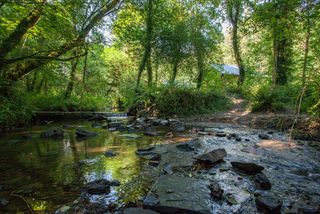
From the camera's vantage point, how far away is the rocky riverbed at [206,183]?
103 inches

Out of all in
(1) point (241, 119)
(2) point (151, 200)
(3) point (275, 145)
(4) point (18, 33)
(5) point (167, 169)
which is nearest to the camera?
(2) point (151, 200)

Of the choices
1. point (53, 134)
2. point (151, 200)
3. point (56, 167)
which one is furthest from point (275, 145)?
point (53, 134)

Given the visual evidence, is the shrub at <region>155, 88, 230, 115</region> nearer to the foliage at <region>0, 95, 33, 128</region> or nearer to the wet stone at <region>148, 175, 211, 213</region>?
the foliage at <region>0, 95, 33, 128</region>

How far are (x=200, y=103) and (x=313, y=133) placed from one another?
7.18m

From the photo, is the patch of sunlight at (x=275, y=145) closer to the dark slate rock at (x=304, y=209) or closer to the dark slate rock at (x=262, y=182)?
the dark slate rock at (x=262, y=182)

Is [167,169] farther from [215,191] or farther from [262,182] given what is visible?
[262,182]

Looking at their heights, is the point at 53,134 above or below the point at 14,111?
below

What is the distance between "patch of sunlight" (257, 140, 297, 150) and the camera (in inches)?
217

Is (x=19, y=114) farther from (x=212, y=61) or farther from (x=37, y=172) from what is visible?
(x=212, y=61)

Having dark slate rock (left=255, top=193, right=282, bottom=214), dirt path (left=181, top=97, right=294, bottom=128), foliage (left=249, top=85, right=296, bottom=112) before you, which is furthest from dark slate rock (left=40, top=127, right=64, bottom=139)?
foliage (left=249, top=85, right=296, bottom=112)

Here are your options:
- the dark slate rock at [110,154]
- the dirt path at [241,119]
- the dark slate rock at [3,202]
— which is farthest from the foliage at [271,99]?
the dark slate rock at [3,202]

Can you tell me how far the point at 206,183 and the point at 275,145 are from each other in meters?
3.38

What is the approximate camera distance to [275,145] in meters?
5.73

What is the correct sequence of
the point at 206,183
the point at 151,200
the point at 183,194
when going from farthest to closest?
the point at 206,183
the point at 183,194
the point at 151,200
